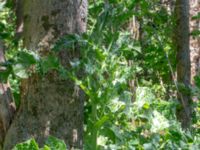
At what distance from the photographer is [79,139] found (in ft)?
6.43

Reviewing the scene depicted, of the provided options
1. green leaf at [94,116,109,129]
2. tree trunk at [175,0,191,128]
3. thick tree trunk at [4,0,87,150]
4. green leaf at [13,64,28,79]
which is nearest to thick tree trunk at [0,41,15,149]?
thick tree trunk at [4,0,87,150]

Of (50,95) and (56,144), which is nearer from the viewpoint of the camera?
(56,144)

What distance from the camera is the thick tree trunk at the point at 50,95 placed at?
1896 millimetres

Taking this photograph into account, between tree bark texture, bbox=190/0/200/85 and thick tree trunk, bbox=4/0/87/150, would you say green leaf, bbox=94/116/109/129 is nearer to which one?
thick tree trunk, bbox=4/0/87/150

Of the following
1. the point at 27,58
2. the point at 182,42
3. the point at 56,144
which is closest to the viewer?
the point at 56,144

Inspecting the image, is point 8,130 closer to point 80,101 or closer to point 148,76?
point 80,101

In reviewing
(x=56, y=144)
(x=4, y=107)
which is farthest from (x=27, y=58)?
(x=56, y=144)

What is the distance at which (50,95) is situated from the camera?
1.90 metres

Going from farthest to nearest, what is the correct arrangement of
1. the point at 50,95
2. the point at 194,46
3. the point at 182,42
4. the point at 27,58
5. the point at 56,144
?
the point at 194,46 < the point at 182,42 < the point at 50,95 < the point at 27,58 < the point at 56,144

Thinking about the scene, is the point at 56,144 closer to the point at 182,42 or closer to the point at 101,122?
the point at 101,122

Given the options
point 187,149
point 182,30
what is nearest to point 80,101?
point 187,149

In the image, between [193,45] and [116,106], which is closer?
[116,106]

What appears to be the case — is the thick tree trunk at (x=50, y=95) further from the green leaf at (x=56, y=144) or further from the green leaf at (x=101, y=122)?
the green leaf at (x=56, y=144)

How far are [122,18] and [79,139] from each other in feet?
1.91
